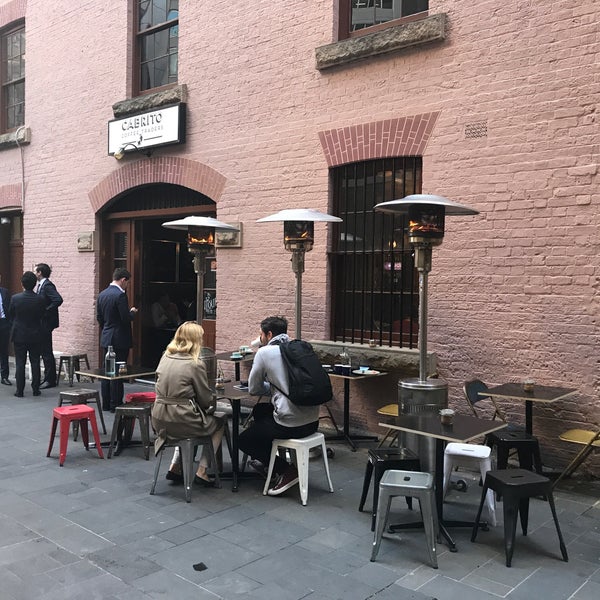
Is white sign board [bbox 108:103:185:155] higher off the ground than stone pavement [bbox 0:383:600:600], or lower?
higher

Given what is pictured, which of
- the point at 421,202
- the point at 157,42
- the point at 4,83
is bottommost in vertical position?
the point at 421,202

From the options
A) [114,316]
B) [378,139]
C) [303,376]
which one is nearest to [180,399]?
[303,376]

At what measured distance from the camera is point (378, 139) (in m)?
7.07

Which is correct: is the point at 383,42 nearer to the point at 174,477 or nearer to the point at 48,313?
the point at 174,477

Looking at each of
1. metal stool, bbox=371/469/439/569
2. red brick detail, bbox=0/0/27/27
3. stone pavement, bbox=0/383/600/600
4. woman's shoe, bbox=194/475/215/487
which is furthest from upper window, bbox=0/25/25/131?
metal stool, bbox=371/469/439/569

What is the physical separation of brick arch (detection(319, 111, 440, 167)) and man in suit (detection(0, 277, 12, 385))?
651 centimetres

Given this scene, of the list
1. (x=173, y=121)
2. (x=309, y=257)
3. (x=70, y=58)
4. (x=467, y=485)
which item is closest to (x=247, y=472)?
(x=467, y=485)

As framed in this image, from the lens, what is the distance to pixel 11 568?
4.03m

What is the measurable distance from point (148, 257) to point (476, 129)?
6.19 m

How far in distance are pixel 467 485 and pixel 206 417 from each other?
2402mm

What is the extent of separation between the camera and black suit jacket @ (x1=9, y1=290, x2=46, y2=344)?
9773 millimetres

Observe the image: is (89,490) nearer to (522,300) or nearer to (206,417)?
(206,417)

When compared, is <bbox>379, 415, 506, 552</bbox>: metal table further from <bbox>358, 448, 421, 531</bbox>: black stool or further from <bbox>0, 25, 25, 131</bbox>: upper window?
<bbox>0, 25, 25, 131</bbox>: upper window

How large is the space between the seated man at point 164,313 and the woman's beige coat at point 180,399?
552cm
